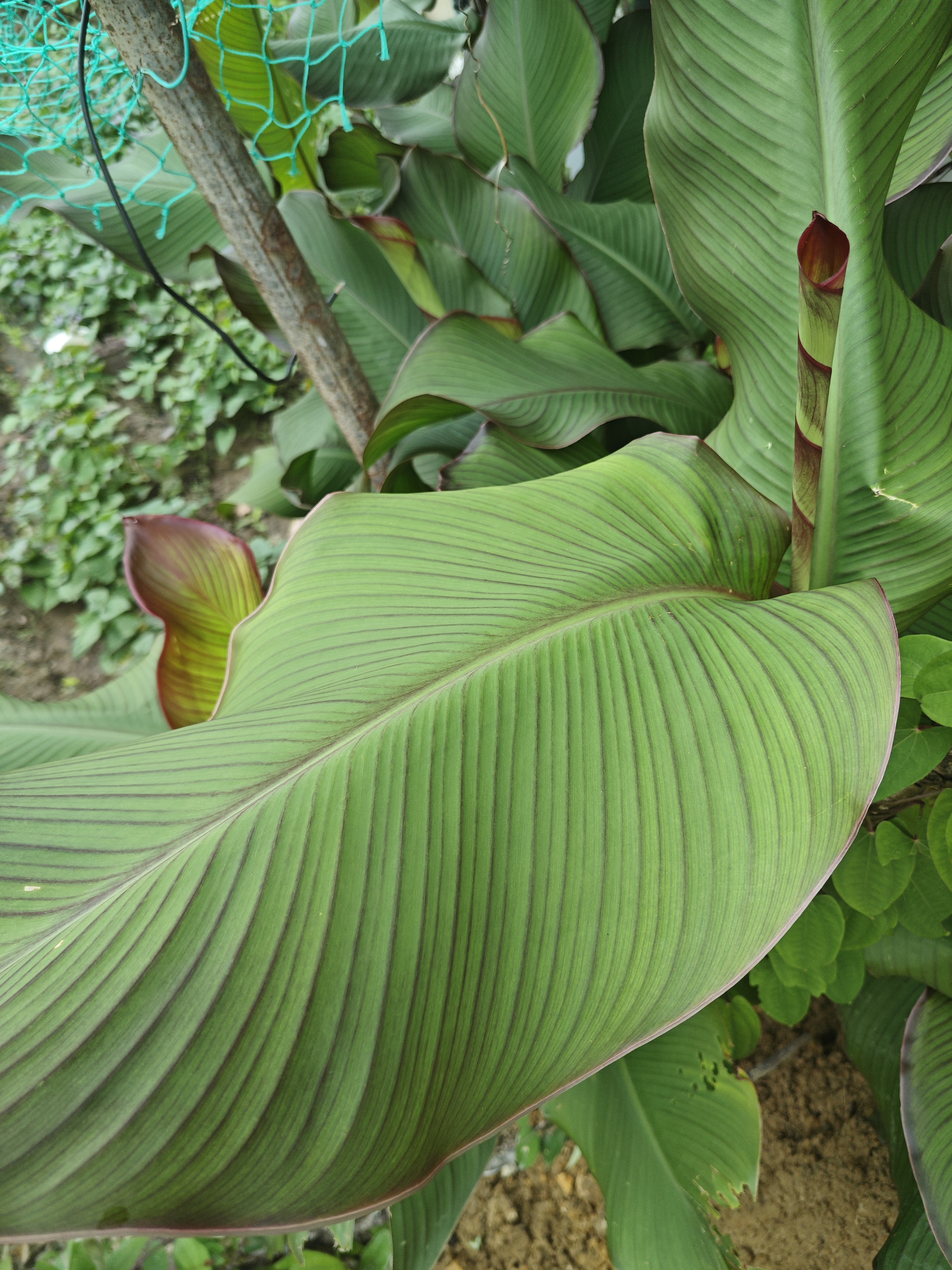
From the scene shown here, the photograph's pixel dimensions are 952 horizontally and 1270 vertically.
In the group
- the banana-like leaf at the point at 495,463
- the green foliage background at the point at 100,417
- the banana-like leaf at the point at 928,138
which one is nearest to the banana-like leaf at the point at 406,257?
the banana-like leaf at the point at 495,463

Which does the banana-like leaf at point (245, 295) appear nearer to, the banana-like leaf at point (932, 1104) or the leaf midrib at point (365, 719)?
the leaf midrib at point (365, 719)

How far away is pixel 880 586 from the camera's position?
0.56m

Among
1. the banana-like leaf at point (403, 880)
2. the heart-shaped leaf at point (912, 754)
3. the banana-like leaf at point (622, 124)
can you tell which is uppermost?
the banana-like leaf at point (622, 124)

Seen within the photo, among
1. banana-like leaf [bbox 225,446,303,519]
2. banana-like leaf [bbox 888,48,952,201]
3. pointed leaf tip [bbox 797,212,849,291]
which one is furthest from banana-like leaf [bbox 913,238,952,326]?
banana-like leaf [bbox 225,446,303,519]

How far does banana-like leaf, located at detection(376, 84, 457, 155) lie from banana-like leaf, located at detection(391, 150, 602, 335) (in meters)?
0.39

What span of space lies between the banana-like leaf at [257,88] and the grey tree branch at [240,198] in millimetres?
72

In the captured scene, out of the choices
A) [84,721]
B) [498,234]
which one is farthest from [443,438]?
[84,721]

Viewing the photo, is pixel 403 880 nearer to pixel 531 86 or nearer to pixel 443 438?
pixel 443 438

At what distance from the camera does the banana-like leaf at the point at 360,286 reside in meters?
1.23

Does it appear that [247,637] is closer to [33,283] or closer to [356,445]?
[356,445]

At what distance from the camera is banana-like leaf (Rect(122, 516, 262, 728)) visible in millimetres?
958

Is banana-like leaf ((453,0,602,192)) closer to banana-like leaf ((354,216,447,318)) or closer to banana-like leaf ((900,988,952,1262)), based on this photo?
banana-like leaf ((354,216,447,318))

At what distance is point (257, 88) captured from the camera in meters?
1.20

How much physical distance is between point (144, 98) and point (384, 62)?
45 centimetres
